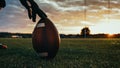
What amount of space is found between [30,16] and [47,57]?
1312 millimetres

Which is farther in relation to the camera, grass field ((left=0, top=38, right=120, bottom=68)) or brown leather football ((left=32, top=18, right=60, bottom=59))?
brown leather football ((left=32, top=18, right=60, bottom=59))

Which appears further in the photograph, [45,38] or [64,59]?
[64,59]

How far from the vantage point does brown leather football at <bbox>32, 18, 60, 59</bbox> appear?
26.5ft

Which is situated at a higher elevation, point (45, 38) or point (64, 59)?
point (45, 38)

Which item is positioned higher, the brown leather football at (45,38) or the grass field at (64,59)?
the brown leather football at (45,38)

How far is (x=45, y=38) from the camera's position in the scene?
8031 millimetres

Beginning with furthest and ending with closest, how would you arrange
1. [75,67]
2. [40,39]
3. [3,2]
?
[3,2] < [40,39] < [75,67]

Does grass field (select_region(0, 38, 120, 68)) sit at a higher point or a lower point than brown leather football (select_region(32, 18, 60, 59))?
lower

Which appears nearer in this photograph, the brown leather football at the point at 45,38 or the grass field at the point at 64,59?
the grass field at the point at 64,59

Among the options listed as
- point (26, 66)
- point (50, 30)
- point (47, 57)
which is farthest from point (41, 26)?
point (26, 66)

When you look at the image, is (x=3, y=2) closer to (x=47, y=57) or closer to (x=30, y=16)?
(x=30, y=16)

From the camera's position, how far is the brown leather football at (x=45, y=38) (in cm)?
807

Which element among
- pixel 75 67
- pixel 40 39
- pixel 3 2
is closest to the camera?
pixel 75 67

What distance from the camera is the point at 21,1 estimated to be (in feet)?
27.6
